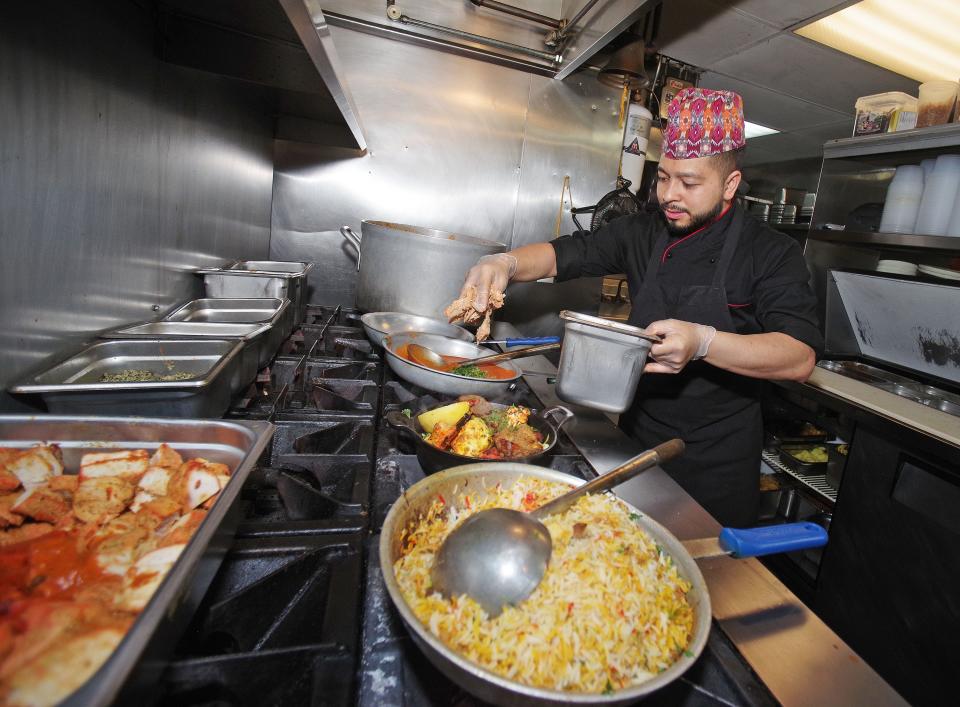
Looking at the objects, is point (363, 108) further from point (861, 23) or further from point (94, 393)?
point (861, 23)

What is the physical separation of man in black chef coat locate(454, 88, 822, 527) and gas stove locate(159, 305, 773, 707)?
0.90 meters

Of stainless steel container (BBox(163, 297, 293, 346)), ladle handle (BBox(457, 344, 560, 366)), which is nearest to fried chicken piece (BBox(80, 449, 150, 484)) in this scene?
stainless steel container (BBox(163, 297, 293, 346))

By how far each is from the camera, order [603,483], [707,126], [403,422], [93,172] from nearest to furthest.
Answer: [603,483]
[403,422]
[93,172]
[707,126]

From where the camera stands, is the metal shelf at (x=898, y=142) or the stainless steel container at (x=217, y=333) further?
the metal shelf at (x=898, y=142)

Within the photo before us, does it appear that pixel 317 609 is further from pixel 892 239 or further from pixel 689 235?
pixel 892 239

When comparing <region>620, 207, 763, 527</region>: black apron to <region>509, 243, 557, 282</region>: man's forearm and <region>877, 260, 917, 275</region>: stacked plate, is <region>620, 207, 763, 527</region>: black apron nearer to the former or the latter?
<region>509, 243, 557, 282</region>: man's forearm

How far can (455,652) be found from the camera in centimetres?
60

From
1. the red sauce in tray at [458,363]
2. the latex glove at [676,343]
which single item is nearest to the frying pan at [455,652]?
the latex glove at [676,343]

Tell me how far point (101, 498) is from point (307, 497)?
0.35m

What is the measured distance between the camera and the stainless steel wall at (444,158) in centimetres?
329

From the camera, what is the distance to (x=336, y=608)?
749mm

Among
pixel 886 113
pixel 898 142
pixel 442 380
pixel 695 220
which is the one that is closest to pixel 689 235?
pixel 695 220

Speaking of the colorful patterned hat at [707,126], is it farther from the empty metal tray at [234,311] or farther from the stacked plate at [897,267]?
the stacked plate at [897,267]

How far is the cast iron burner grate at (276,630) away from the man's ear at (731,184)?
190 centimetres
